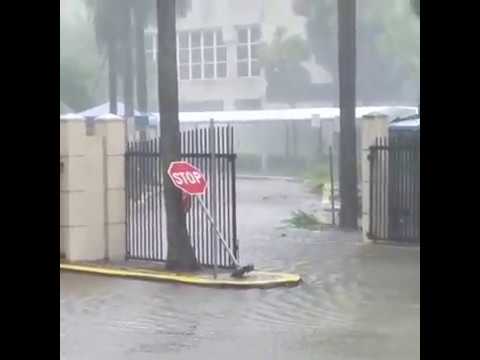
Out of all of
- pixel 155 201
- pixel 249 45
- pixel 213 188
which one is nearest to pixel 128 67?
pixel 249 45

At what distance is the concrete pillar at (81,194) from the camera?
19.4 feet

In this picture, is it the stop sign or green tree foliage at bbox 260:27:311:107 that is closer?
the stop sign

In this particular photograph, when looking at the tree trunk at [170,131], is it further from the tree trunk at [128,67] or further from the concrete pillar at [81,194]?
the tree trunk at [128,67]

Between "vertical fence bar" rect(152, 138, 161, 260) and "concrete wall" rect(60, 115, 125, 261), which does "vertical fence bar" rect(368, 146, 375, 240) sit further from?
"concrete wall" rect(60, 115, 125, 261)

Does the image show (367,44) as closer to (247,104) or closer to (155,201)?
(247,104)

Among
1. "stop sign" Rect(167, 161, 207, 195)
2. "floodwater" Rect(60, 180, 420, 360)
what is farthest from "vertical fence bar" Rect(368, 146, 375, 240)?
"stop sign" Rect(167, 161, 207, 195)

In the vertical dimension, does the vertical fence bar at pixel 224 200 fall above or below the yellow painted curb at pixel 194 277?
above

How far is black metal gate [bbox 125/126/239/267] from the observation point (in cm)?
577

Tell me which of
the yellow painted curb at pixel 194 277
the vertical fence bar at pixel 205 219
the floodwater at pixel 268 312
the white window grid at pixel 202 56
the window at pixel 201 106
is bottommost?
the floodwater at pixel 268 312

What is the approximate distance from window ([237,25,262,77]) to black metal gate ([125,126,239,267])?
2.27 ft

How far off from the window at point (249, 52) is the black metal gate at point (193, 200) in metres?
0.69

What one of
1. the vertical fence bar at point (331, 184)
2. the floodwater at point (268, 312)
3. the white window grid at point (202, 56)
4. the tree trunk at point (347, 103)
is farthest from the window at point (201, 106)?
the tree trunk at point (347, 103)

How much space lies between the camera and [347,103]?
718cm
